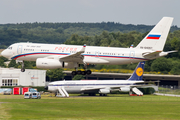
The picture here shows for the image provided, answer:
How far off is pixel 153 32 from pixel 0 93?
7799cm

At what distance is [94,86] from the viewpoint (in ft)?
423

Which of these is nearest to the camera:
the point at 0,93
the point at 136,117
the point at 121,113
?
the point at 136,117

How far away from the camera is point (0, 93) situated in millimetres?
137125

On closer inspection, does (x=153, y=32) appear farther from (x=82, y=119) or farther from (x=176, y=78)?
(x=176, y=78)

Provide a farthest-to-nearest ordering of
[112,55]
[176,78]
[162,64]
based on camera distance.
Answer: [162,64] → [176,78] → [112,55]

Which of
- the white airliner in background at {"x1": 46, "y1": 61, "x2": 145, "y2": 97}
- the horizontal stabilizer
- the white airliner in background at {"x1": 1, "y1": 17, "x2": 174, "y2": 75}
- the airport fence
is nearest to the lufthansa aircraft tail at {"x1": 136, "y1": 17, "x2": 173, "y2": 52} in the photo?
the white airliner in background at {"x1": 1, "y1": 17, "x2": 174, "y2": 75}

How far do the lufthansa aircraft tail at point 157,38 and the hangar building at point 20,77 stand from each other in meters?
77.6

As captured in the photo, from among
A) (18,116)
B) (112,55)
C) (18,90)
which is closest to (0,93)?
(18,90)

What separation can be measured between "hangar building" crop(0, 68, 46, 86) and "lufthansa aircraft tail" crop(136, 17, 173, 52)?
77.6 metres

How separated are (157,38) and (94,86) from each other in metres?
55.8

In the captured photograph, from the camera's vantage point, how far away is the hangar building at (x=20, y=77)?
147 metres

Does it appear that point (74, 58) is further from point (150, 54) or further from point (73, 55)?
point (150, 54)

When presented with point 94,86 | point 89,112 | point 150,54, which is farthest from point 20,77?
point 150,54

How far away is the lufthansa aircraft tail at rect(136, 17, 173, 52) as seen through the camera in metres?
75.6
